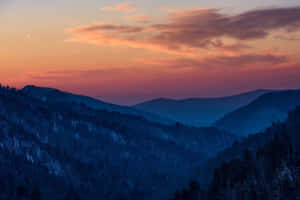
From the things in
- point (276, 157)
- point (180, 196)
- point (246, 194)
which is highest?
point (276, 157)

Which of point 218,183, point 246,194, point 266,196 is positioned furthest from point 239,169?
point 266,196

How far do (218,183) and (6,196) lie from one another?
4447 inches

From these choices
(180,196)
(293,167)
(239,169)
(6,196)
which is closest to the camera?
(293,167)

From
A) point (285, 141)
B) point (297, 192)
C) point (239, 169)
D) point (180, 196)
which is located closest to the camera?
point (297, 192)

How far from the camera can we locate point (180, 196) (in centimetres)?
14725

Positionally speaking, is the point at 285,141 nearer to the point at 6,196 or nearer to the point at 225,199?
the point at 225,199

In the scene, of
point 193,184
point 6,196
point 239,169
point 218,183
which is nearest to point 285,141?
point 239,169

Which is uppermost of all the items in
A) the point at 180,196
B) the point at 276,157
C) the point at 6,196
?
the point at 276,157

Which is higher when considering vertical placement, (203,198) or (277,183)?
(277,183)

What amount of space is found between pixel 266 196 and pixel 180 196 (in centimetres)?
4848

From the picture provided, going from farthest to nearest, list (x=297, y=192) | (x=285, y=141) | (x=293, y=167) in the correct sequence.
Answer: (x=285, y=141) < (x=293, y=167) < (x=297, y=192)

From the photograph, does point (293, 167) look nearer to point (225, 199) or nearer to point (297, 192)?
point (297, 192)

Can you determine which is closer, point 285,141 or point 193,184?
point 285,141

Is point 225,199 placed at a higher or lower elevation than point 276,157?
lower
